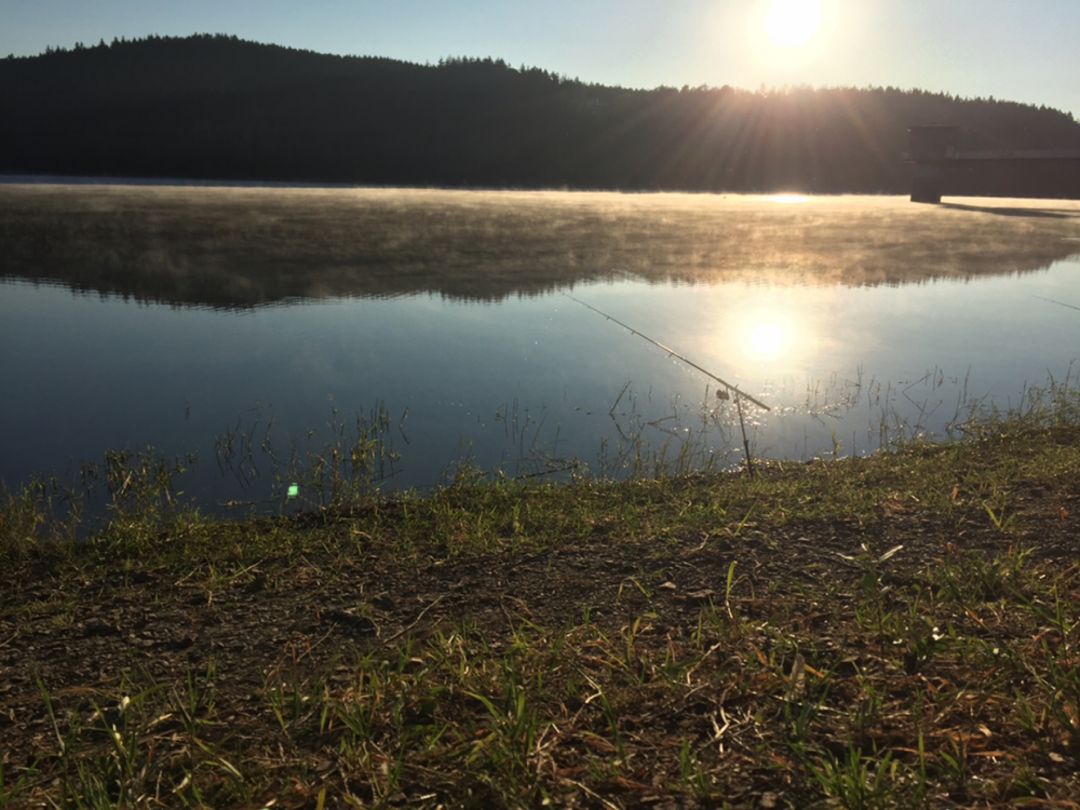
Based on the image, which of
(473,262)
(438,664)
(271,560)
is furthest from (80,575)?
(473,262)

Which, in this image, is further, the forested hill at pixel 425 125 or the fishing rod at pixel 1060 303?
the forested hill at pixel 425 125

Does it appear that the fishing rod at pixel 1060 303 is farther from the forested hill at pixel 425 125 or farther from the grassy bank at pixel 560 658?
the forested hill at pixel 425 125

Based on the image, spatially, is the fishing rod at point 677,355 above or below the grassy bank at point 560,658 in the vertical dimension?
above

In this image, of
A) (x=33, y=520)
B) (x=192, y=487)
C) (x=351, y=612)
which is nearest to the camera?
(x=351, y=612)

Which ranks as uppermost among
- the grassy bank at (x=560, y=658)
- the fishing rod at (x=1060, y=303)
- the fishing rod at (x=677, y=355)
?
the fishing rod at (x=1060, y=303)

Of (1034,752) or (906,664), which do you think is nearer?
(1034,752)

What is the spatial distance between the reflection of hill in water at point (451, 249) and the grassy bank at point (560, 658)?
13.3 metres

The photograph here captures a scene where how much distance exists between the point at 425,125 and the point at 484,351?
4548 inches

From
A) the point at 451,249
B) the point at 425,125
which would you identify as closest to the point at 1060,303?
the point at 451,249

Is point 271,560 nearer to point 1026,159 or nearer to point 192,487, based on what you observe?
point 192,487

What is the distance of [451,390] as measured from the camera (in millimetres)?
10781

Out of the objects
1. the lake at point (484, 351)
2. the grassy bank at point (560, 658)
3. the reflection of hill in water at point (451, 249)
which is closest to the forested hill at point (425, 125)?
the reflection of hill in water at point (451, 249)

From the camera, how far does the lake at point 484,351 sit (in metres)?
8.60

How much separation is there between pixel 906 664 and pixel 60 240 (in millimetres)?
28961
